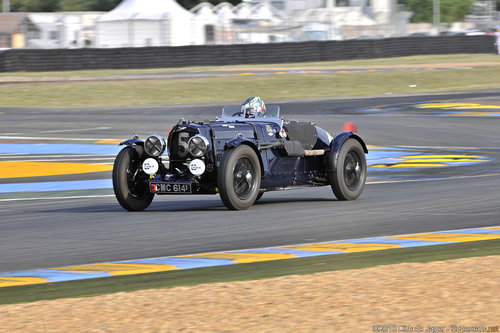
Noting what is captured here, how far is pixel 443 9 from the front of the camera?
111062mm

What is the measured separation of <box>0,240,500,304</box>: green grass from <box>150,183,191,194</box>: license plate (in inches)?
116

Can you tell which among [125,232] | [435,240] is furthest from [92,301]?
[435,240]

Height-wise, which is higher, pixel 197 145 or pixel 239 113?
pixel 239 113

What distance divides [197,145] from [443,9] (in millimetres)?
105113

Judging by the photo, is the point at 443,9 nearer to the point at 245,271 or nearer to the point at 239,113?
the point at 239,113

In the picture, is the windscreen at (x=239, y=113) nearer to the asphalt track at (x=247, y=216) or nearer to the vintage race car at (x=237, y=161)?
the vintage race car at (x=237, y=161)

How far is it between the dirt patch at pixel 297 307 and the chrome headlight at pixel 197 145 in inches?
144

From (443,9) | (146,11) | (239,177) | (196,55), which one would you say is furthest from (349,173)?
(443,9)

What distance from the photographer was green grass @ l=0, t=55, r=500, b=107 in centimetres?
3366

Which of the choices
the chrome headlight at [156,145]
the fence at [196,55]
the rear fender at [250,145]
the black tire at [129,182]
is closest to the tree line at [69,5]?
the fence at [196,55]

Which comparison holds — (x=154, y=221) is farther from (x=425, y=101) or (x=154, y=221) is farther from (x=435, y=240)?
(x=425, y=101)

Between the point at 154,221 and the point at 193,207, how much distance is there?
1.53m

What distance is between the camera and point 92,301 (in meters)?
6.21

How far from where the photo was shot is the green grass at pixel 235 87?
33656 millimetres
